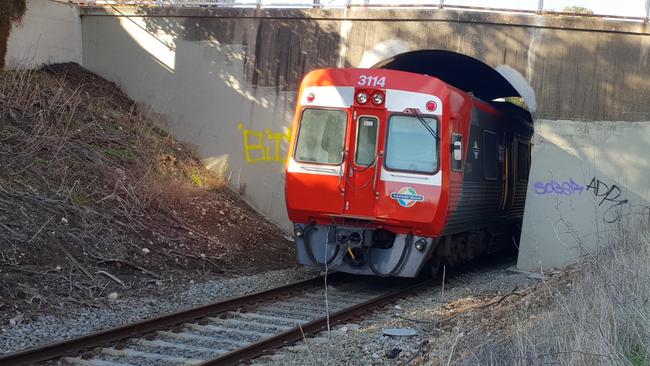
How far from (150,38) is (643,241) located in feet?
37.4

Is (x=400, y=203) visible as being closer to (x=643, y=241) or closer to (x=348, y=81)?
(x=348, y=81)

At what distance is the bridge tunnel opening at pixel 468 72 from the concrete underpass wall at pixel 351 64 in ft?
0.61

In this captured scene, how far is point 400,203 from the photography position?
10.6 m

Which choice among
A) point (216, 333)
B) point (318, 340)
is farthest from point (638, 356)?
point (216, 333)

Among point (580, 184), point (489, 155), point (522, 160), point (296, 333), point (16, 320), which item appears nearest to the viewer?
point (16, 320)

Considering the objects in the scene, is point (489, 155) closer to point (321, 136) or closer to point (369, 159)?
point (369, 159)

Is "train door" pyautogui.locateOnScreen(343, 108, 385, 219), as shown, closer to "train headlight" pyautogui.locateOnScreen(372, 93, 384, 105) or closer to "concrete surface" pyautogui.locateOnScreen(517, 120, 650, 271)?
"train headlight" pyautogui.locateOnScreen(372, 93, 384, 105)

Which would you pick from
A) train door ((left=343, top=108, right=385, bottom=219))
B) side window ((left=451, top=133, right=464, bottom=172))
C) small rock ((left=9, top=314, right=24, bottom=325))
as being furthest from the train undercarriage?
small rock ((left=9, top=314, right=24, bottom=325))

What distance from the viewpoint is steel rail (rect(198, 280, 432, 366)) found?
22.0ft

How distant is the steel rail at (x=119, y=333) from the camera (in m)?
6.28

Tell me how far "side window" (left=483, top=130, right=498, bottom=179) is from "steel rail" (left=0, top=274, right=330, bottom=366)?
17.5 ft

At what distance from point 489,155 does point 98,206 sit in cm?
703

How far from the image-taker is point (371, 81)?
11.0 metres

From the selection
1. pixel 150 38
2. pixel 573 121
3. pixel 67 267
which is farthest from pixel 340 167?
pixel 150 38
